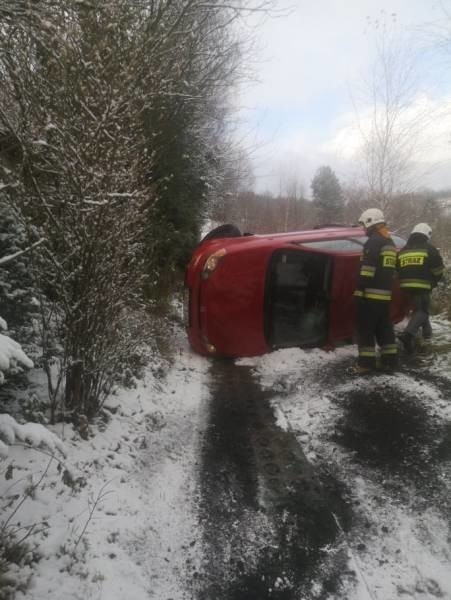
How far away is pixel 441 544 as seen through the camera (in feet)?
7.20

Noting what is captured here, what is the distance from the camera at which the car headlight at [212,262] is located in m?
4.75

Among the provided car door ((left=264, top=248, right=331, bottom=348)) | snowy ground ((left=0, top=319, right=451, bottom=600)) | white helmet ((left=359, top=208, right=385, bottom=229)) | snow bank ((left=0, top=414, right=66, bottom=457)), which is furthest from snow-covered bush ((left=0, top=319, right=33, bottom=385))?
white helmet ((left=359, top=208, right=385, bottom=229))

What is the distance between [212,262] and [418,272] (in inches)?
119

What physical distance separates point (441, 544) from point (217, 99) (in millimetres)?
12754

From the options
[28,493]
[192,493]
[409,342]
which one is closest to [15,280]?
[28,493]

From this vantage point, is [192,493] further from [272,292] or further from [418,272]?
[418,272]

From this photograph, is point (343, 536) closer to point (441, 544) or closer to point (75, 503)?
point (441, 544)

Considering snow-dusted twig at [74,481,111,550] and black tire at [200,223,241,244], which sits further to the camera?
black tire at [200,223,241,244]

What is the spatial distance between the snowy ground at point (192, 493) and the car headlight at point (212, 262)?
5.00 ft

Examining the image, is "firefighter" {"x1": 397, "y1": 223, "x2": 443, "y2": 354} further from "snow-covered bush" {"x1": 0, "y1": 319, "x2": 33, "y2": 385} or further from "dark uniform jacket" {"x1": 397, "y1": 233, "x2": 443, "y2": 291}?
"snow-covered bush" {"x1": 0, "y1": 319, "x2": 33, "y2": 385}

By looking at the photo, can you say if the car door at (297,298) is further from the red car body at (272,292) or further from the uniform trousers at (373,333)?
the uniform trousers at (373,333)

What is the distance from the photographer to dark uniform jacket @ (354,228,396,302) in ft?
15.2

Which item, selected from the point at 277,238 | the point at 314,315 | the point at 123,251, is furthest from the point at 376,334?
the point at 123,251

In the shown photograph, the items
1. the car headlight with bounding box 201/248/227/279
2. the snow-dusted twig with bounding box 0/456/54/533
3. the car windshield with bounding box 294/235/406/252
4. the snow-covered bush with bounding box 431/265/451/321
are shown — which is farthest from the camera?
the snow-covered bush with bounding box 431/265/451/321
